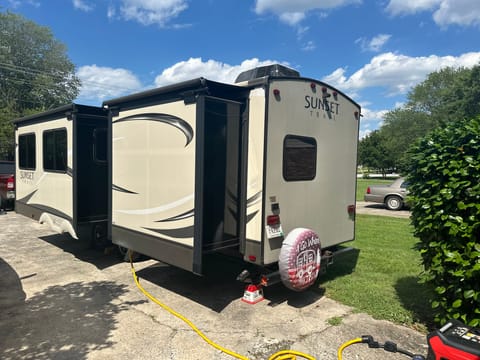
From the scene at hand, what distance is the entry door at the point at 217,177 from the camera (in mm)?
4066

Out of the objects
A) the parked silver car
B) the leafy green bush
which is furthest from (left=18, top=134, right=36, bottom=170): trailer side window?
the parked silver car

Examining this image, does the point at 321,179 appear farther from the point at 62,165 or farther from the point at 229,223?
the point at 62,165

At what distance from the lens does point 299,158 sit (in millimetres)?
4715

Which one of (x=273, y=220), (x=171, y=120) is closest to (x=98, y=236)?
(x=171, y=120)

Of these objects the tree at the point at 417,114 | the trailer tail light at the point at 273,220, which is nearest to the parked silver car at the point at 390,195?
the trailer tail light at the point at 273,220

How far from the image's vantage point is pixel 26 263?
6.30 meters

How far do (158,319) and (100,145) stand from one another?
145 inches

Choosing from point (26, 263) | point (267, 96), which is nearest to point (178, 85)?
point (267, 96)

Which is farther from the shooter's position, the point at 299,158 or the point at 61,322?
the point at 299,158

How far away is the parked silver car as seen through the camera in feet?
48.8

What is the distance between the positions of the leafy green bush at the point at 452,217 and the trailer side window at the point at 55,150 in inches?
233

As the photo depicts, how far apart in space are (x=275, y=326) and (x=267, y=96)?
8.89 feet

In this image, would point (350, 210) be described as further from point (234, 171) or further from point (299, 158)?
point (234, 171)

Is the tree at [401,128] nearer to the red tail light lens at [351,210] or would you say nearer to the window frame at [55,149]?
the red tail light lens at [351,210]
